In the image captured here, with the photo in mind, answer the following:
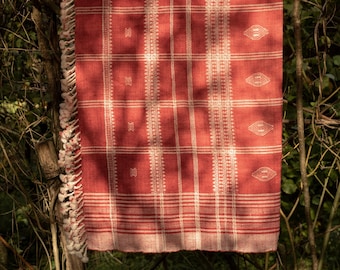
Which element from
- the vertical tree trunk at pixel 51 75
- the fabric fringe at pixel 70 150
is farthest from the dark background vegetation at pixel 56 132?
the fabric fringe at pixel 70 150

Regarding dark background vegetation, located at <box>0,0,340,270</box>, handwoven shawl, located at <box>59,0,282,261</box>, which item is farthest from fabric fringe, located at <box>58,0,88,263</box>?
dark background vegetation, located at <box>0,0,340,270</box>

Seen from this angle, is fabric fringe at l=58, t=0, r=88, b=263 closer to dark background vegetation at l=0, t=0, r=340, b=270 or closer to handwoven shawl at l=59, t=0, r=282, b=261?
handwoven shawl at l=59, t=0, r=282, b=261

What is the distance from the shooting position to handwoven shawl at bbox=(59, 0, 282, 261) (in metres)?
1.32

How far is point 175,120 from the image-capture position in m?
1.35

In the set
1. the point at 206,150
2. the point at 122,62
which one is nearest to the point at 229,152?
the point at 206,150

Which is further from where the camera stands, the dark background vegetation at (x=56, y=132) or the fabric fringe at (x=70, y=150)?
the dark background vegetation at (x=56, y=132)

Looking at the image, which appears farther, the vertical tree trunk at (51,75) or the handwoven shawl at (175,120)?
the vertical tree trunk at (51,75)

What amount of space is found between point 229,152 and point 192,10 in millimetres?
320

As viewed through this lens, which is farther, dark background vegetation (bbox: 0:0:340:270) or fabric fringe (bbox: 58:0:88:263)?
dark background vegetation (bbox: 0:0:340:270)

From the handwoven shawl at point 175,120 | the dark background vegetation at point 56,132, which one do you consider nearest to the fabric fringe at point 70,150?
the handwoven shawl at point 175,120

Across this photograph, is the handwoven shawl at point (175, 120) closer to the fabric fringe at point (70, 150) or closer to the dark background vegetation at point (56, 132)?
the fabric fringe at point (70, 150)

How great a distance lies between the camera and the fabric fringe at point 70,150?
138cm

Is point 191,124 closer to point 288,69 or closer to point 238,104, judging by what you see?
point 238,104

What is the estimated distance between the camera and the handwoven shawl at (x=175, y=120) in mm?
1317
